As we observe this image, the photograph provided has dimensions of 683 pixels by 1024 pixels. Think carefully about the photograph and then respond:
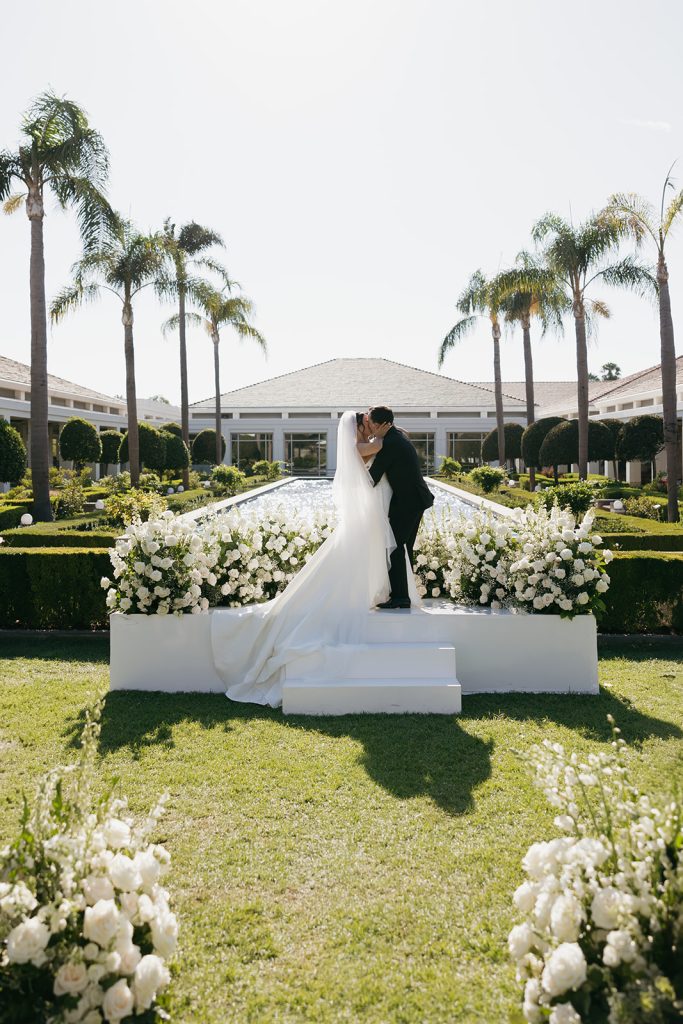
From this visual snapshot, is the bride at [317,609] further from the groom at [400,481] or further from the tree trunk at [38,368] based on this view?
the tree trunk at [38,368]

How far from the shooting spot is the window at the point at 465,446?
3925 cm

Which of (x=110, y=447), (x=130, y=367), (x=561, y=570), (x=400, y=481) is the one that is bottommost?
(x=561, y=570)

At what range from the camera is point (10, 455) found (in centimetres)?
2006

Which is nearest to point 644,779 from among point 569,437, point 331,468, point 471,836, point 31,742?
point 471,836

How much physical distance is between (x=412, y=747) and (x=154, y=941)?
2765 mm

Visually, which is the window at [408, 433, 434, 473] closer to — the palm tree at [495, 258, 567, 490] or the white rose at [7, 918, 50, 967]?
the palm tree at [495, 258, 567, 490]

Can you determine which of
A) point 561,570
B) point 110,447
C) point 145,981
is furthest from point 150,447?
point 145,981

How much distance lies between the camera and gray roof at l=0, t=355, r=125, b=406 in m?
30.4

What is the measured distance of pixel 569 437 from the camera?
25719 millimetres

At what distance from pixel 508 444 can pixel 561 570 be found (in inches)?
1133

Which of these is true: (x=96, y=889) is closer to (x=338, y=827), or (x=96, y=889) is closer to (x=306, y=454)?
(x=338, y=827)

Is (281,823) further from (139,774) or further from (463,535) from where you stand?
(463,535)

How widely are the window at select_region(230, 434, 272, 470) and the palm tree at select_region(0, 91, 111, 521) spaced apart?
2478cm

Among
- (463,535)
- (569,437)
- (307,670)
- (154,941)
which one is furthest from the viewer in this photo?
(569,437)
